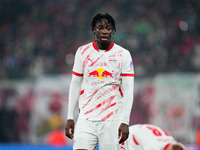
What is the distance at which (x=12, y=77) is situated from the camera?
13.4 m

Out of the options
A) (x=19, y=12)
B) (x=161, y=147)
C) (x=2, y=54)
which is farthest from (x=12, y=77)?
(x=161, y=147)

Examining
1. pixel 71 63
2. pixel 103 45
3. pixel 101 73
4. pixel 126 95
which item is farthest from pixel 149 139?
pixel 71 63

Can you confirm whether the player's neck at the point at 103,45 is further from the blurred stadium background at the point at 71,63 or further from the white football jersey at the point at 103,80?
the blurred stadium background at the point at 71,63

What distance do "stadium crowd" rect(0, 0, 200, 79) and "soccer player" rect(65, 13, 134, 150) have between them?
748 centimetres

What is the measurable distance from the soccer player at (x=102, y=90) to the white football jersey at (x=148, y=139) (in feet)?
4.32

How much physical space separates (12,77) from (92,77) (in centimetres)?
909

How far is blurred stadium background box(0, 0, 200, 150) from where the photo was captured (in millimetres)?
11914

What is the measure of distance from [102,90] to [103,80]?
0.10 metres

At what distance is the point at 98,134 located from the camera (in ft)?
14.9

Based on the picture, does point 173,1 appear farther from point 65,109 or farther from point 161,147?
point 161,147

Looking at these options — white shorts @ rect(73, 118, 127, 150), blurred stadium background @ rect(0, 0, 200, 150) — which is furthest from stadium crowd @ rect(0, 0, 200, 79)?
white shorts @ rect(73, 118, 127, 150)

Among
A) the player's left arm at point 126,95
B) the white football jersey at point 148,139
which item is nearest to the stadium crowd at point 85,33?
the white football jersey at point 148,139

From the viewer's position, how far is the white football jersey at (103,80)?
462 cm

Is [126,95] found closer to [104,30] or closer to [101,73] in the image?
[101,73]
